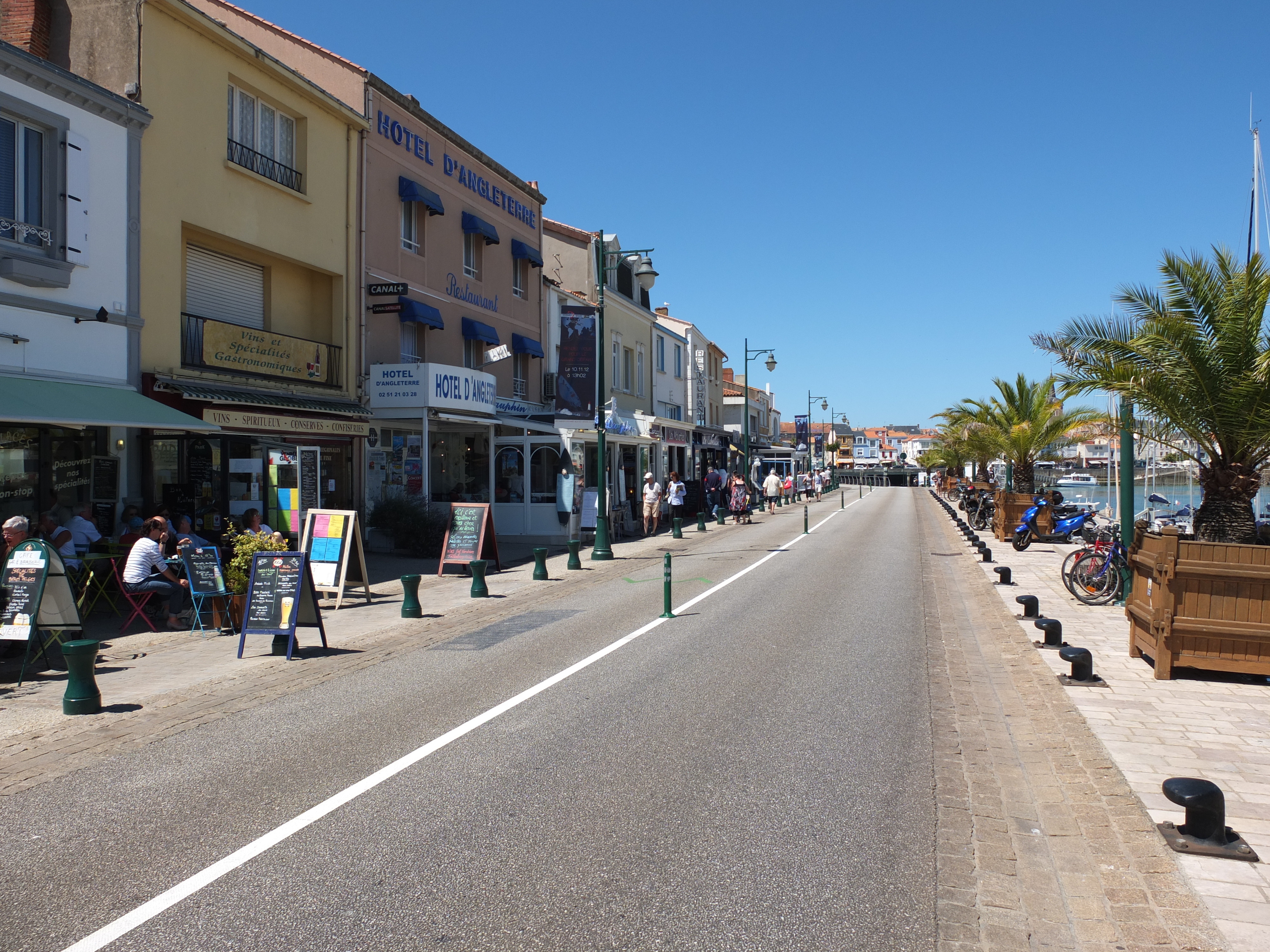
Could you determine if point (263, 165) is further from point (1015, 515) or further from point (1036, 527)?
point (1015, 515)

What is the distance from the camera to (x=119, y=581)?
39.4 ft

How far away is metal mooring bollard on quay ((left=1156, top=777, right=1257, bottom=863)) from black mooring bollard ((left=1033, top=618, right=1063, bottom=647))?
5203 mm

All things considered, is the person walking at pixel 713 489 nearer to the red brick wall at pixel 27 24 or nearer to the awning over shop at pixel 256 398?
the awning over shop at pixel 256 398

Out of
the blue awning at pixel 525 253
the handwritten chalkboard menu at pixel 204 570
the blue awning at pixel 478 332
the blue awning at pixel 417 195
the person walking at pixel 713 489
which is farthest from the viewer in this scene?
the person walking at pixel 713 489

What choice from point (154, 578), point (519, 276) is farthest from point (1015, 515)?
point (154, 578)

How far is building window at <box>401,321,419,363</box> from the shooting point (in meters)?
22.3

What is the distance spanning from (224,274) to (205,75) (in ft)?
11.1

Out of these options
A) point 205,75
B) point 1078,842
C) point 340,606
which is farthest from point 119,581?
point 1078,842

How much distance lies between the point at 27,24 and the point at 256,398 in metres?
6.97

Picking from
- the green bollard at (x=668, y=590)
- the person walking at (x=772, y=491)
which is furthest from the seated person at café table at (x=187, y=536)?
the person walking at (x=772, y=491)

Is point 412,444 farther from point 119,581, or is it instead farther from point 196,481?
point 119,581

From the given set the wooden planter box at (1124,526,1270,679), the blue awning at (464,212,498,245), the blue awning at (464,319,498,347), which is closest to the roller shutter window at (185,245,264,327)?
the blue awning at (464,319,498,347)

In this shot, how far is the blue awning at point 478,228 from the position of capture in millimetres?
24594

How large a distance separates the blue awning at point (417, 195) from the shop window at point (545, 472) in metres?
6.26
